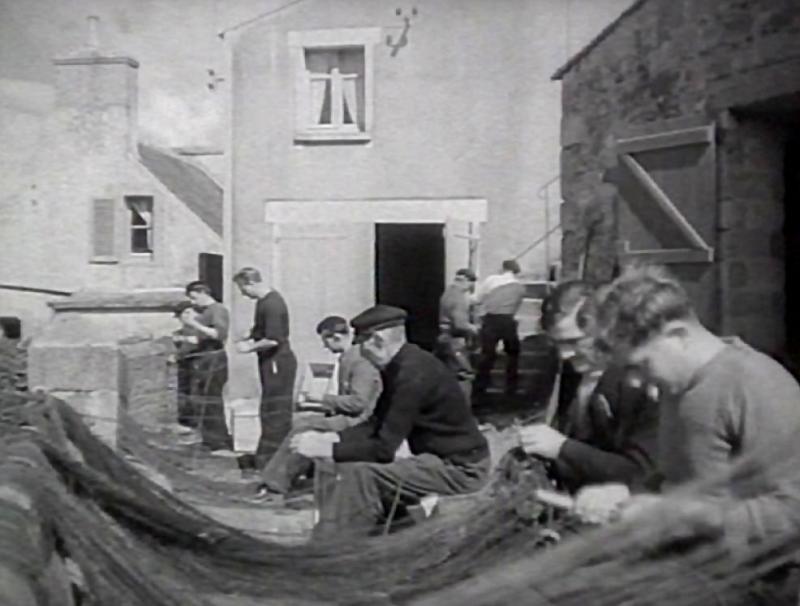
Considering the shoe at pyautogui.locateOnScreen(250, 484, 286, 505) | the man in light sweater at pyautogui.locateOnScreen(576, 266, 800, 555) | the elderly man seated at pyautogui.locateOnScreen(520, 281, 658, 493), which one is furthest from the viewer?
the shoe at pyautogui.locateOnScreen(250, 484, 286, 505)

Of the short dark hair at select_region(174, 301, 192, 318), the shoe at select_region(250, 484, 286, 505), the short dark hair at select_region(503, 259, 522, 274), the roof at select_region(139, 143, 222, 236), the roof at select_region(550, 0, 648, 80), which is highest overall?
the roof at select_region(550, 0, 648, 80)

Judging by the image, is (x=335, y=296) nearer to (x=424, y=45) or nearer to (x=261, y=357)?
(x=261, y=357)

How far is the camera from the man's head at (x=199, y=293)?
147 cm

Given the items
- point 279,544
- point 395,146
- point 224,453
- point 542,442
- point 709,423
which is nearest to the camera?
point 709,423

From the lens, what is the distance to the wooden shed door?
1477 mm

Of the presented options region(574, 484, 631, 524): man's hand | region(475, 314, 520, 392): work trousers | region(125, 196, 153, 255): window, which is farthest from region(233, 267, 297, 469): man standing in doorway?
region(574, 484, 631, 524): man's hand

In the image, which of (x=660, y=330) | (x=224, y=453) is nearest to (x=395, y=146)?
(x=224, y=453)

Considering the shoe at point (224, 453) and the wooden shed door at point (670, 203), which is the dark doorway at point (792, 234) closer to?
the wooden shed door at point (670, 203)

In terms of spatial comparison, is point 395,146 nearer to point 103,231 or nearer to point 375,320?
point 375,320

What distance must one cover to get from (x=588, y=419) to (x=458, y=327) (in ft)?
0.76

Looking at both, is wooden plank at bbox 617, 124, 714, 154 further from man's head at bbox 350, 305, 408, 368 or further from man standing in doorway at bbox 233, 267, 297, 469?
man standing in doorway at bbox 233, 267, 297, 469

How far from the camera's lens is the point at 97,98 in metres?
1.51

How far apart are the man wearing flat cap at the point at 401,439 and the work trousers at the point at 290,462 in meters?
0.03

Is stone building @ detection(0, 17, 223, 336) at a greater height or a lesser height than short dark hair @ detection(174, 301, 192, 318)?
greater
